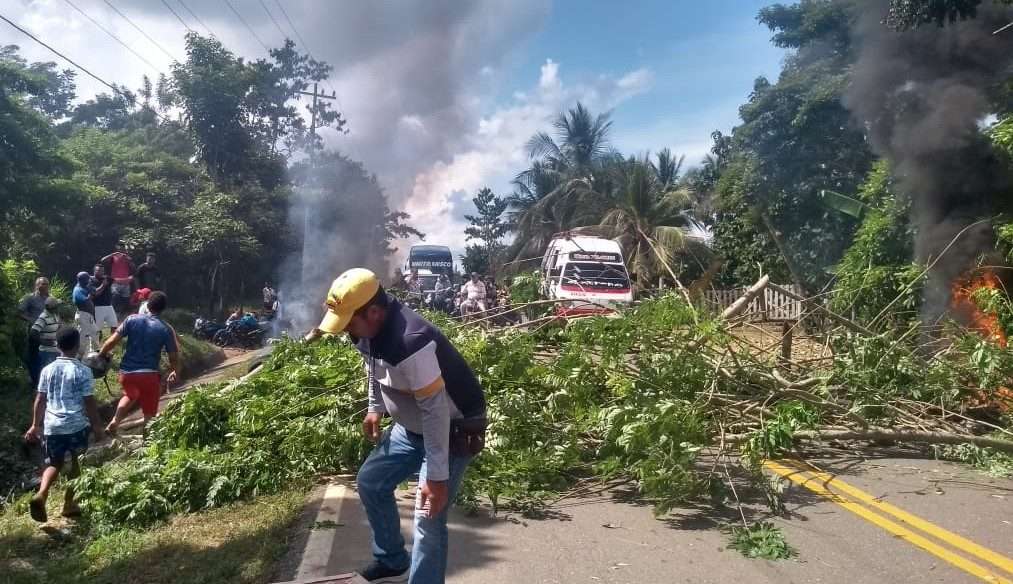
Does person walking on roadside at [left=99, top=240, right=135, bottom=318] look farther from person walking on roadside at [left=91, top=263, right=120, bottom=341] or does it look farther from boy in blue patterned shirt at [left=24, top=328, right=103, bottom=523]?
boy in blue patterned shirt at [left=24, top=328, right=103, bottom=523]

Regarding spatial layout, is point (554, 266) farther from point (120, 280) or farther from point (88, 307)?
point (88, 307)

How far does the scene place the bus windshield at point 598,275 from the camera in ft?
58.3

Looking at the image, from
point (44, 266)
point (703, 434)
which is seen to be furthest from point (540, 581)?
point (44, 266)

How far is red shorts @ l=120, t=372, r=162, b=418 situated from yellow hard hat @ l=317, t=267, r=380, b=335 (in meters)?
5.02

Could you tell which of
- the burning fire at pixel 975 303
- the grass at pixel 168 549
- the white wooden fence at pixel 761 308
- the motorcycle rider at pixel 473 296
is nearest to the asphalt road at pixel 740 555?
the grass at pixel 168 549

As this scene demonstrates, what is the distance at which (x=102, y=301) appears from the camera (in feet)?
43.5

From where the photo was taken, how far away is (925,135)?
481 inches

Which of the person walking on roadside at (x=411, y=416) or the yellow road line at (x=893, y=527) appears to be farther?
the yellow road line at (x=893, y=527)

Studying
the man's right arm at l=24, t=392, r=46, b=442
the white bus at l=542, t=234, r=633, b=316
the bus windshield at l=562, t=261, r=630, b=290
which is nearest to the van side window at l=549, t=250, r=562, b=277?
the white bus at l=542, t=234, r=633, b=316

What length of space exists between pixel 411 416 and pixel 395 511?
58 centimetres

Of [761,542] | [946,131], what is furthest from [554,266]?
[761,542]

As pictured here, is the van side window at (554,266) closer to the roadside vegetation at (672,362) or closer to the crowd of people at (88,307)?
the roadside vegetation at (672,362)

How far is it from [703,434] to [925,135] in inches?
341

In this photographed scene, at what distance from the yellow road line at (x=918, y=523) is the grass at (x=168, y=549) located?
13.3ft
